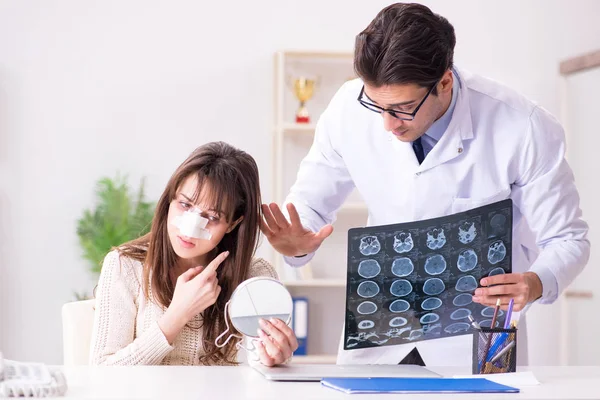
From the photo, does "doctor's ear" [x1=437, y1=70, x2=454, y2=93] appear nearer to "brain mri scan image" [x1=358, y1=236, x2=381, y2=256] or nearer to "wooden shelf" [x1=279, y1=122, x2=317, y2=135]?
"brain mri scan image" [x1=358, y1=236, x2=381, y2=256]

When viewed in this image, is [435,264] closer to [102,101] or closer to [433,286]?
[433,286]

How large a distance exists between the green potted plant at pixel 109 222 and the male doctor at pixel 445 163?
5.95 ft

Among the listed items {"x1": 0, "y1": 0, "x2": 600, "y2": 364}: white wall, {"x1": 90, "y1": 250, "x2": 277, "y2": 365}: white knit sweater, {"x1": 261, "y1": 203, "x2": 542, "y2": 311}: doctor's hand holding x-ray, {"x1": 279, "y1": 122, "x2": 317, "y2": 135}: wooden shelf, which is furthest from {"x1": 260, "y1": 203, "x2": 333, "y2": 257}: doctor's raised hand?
{"x1": 0, "y1": 0, "x2": 600, "y2": 364}: white wall

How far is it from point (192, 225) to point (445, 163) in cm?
65

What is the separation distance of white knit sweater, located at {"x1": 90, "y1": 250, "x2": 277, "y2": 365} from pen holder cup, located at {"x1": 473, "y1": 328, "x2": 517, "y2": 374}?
2.24ft

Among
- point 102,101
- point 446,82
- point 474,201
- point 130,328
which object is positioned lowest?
point 130,328

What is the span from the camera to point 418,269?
1.59 meters

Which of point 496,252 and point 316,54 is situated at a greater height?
point 316,54

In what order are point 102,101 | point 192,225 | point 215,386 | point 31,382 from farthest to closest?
1. point 102,101
2. point 192,225
3. point 215,386
4. point 31,382

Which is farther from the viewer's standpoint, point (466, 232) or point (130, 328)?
point (130, 328)

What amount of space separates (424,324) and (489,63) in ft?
9.05

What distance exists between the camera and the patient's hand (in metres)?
1.54

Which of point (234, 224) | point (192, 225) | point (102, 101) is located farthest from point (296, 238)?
point (102, 101)

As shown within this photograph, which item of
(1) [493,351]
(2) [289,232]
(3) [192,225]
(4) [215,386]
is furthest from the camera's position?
(2) [289,232]
